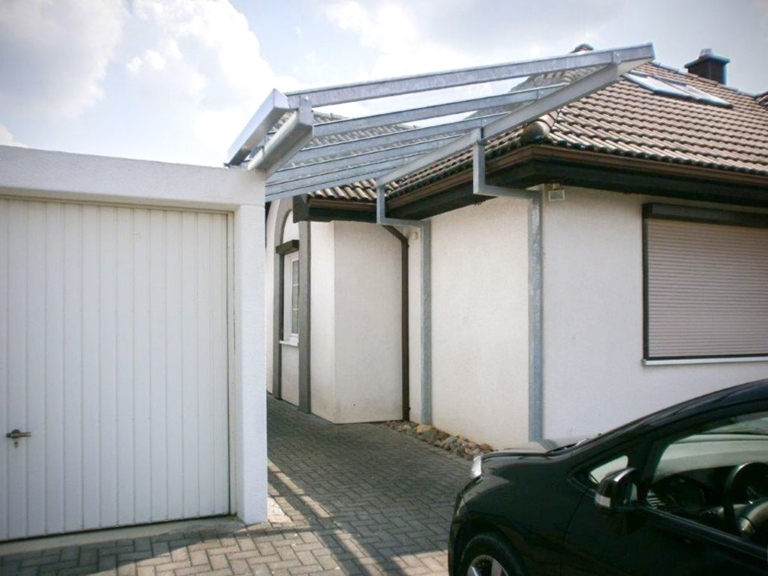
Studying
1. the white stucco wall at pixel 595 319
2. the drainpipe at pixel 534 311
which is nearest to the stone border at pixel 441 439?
the drainpipe at pixel 534 311

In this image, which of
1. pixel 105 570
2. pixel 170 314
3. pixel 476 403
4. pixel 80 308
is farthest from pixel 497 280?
pixel 105 570

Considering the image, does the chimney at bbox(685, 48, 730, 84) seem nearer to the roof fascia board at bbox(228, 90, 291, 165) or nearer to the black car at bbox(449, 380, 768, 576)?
the roof fascia board at bbox(228, 90, 291, 165)

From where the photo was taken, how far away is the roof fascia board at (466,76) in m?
4.60

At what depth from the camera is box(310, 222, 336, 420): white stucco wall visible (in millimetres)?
10273

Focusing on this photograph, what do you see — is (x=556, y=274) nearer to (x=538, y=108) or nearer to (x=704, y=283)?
(x=538, y=108)

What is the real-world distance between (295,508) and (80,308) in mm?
2584

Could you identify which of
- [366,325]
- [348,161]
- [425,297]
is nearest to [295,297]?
Result: [366,325]

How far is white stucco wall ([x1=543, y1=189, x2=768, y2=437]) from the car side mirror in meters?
4.63

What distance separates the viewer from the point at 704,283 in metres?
8.34

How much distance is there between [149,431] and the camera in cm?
532

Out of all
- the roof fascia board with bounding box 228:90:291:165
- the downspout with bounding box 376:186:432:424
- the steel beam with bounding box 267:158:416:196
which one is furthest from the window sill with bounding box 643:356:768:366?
the roof fascia board with bounding box 228:90:291:165

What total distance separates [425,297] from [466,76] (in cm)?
502

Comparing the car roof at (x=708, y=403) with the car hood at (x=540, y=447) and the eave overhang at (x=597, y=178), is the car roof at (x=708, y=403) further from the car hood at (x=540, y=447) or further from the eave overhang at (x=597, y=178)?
the eave overhang at (x=597, y=178)

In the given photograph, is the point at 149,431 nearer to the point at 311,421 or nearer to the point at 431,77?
the point at 431,77
